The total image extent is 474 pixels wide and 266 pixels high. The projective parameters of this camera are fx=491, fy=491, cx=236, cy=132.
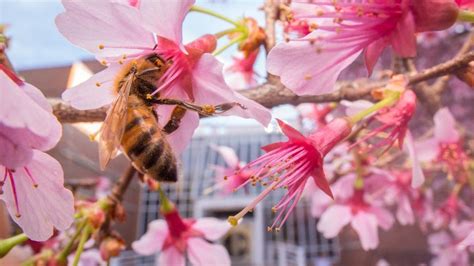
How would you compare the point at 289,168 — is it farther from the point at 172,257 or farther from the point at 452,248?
the point at 452,248

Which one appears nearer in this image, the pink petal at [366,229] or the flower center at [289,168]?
the flower center at [289,168]

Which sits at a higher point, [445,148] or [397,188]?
[445,148]

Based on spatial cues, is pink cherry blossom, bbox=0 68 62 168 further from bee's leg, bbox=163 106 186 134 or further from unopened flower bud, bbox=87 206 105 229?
unopened flower bud, bbox=87 206 105 229

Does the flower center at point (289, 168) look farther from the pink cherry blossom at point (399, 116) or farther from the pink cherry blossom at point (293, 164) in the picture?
the pink cherry blossom at point (399, 116)

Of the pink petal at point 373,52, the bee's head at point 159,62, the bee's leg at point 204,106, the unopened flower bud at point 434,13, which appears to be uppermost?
the unopened flower bud at point 434,13

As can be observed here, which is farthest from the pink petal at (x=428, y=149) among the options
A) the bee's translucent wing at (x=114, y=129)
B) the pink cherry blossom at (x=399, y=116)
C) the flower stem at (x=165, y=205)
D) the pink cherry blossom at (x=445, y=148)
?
the bee's translucent wing at (x=114, y=129)

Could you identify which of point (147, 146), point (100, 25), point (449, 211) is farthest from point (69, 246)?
point (449, 211)
